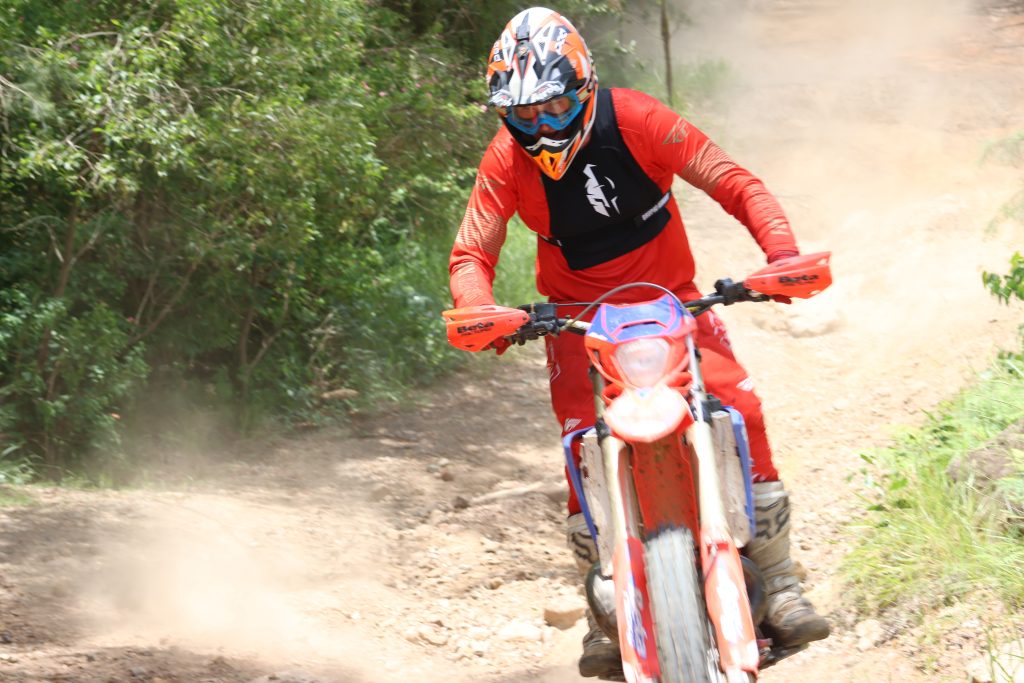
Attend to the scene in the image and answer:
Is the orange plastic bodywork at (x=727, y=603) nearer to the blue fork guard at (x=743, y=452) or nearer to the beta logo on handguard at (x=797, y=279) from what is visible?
the blue fork guard at (x=743, y=452)

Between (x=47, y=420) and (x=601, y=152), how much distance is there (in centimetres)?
514

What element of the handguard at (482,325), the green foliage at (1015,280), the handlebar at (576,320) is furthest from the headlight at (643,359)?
the green foliage at (1015,280)

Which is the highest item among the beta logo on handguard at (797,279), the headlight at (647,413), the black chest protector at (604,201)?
the black chest protector at (604,201)

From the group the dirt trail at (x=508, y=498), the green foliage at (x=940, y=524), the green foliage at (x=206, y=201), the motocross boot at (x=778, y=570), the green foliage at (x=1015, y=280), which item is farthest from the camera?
the green foliage at (x=206, y=201)

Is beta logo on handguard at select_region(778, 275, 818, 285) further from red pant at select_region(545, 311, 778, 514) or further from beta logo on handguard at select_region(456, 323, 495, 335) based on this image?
beta logo on handguard at select_region(456, 323, 495, 335)

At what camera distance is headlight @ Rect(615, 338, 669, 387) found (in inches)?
131

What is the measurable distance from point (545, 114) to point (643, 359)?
3.50 ft

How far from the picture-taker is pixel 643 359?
3.36m

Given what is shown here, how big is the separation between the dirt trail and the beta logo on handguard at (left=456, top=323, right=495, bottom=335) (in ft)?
6.02

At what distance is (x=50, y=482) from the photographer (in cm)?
763

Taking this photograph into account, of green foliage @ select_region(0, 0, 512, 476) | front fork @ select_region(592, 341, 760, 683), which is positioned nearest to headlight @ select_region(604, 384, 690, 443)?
front fork @ select_region(592, 341, 760, 683)

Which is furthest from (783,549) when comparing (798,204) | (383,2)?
(798,204)

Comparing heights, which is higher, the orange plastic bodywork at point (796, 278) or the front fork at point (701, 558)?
the orange plastic bodywork at point (796, 278)

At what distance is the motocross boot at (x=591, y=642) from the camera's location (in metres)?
3.84
